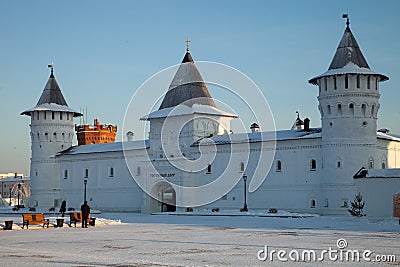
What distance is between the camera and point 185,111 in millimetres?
46344

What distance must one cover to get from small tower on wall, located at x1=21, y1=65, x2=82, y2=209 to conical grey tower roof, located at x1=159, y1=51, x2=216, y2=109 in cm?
972

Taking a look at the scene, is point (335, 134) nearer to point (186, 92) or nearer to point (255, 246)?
point (186, 92)

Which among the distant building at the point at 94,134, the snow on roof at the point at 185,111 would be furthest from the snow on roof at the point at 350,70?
the distant building at the point at 94,134

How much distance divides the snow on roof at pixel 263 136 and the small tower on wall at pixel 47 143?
570 inches

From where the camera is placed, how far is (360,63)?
38.8 metres

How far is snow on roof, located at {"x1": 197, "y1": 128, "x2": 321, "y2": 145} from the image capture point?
135ft

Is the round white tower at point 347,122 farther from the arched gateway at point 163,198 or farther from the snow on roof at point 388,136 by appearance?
the arched gateway at point 163,198

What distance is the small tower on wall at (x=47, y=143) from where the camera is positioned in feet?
176

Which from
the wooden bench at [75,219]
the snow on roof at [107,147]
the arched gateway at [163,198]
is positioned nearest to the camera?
the wooden bench at [75,219]

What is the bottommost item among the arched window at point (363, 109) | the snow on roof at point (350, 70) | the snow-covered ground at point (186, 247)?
the snow-covered ground at point (186, 247)

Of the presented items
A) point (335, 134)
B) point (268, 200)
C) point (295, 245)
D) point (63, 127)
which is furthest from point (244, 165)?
point (295, 245)

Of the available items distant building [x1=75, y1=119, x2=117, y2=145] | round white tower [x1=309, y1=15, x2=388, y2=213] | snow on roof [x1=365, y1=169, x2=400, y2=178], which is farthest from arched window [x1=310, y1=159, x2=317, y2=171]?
distant building [x1=75, y1=119, x2=117, y2=145]

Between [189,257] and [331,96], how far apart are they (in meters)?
26.8

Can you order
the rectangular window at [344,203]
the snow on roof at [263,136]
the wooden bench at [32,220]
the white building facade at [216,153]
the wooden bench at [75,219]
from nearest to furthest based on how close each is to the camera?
the wooden bench at [32,220] < the wooden bench at [75,219] < the rectangular window at [344,203] < the white building facade at [216,153] < the snow on roof at [263,136]
